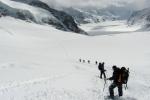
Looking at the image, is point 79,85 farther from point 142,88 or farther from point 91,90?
point 142,88

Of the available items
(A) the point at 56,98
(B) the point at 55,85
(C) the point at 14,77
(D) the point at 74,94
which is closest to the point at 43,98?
(A) the point at 56,98

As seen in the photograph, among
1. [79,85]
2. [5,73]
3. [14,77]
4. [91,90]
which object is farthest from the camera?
[5,73]

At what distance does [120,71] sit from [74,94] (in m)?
3.11

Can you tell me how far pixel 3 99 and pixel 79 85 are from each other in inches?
259

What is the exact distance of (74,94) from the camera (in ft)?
61.3

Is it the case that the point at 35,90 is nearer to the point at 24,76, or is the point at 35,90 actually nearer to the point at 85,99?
the point at 85,99

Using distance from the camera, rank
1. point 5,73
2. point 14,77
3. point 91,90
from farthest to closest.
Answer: point 5,73 → point 14,77 → point 91,90

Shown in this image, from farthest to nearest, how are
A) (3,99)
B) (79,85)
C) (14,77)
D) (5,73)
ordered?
(5,73) → (14,77) → (79,85) → (3,99)

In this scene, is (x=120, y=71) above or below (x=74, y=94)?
above

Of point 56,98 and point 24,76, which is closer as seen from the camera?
point 56,98

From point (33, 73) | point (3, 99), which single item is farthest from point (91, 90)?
point (33, 73)

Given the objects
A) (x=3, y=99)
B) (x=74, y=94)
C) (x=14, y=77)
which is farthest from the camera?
(x=14, y=77)

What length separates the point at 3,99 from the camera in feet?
55.7

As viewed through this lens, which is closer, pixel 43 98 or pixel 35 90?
pixel 43 98
